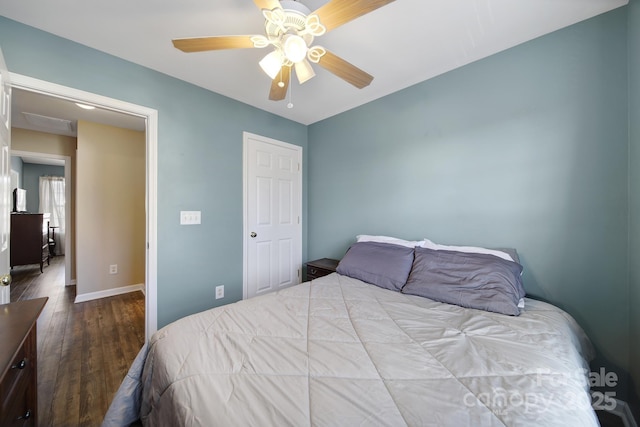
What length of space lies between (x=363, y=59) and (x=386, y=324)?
1.98m

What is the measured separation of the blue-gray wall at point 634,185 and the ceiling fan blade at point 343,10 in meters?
1.51

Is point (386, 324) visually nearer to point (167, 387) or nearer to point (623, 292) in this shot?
point (167, 387)

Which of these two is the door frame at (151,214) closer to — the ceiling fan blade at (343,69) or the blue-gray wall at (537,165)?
the ceiling fan blade at (343,69)

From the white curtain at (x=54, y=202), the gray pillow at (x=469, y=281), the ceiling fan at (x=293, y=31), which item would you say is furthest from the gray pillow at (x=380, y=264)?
the white curtain at (x=54, y=202)

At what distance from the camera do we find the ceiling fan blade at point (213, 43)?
50.0 inches

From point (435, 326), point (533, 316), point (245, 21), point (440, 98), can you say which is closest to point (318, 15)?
point (245, 21)

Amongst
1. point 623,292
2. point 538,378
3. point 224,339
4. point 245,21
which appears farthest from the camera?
point 245,21

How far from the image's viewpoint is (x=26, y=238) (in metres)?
4.29

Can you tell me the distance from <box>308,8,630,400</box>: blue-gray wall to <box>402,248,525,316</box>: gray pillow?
0.35m

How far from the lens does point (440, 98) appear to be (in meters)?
2.16

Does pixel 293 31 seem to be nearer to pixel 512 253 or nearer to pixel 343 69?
pixel 343 69

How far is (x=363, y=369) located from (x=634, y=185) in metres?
1.84


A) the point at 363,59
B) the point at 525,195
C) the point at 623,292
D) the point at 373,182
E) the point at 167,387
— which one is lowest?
the point at 167,387

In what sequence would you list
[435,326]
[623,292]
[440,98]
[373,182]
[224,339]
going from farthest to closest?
1. [373,182]
2. [440,98]
3. [623,292]
4. [435,326]
5. [224,339]
